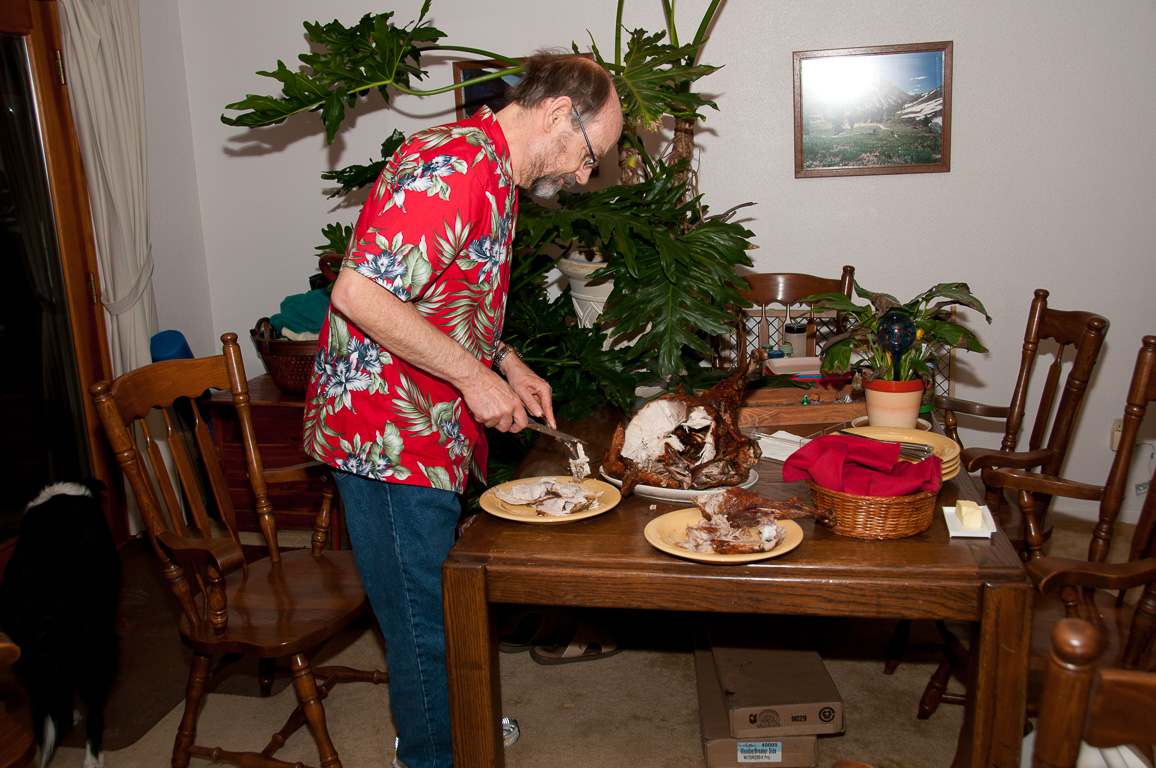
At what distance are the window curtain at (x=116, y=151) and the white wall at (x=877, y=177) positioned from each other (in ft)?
0.82

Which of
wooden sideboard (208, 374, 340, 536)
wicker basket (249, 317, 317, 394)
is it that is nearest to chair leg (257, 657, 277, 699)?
wooden sideboard (208, 374, 340, 536)

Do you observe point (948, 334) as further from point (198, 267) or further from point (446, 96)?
point (198, 267)

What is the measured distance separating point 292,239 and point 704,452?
279 centimetres

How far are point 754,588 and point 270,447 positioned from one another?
8.33 ft

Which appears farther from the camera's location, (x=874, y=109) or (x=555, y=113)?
(x=874, y=109)

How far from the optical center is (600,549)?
1352 mm

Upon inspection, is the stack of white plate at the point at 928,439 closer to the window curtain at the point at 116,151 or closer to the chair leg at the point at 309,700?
the chair leg at the point at 309,700

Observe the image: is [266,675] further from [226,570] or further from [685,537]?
[685,537]

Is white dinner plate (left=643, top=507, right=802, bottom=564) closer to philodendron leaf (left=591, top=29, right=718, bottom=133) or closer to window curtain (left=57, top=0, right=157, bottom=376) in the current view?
philodendron leaf (left=591, top=29, right=718, bottom=133)

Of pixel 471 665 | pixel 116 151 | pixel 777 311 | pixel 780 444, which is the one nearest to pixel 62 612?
pixel 471 665

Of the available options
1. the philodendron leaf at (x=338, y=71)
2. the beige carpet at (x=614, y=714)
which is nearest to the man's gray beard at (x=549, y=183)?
the beige carpet at (x=614, y=714)

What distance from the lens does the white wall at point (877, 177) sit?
3.19m

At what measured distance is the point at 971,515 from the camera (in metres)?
1.35

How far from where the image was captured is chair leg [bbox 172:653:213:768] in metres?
1.91
